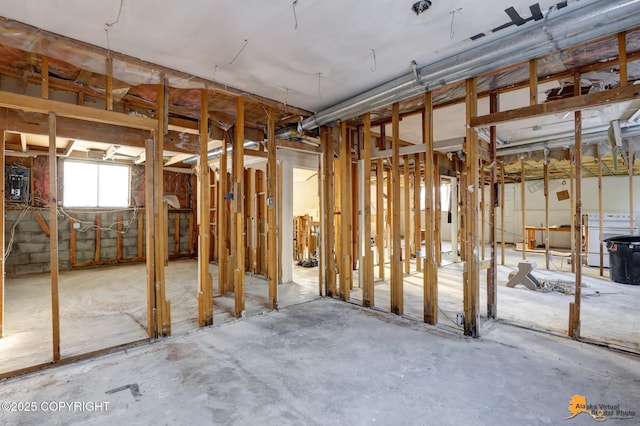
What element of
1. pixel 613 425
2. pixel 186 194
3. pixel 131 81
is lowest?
pixel 613 425

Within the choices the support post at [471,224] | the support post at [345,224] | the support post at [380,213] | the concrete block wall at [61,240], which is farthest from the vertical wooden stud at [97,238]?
the support post at [471,224]

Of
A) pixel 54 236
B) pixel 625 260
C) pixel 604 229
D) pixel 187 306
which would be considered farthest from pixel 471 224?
pixel 604 229

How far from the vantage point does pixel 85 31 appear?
99.9 inches

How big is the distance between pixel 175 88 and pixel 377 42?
2.33 meters

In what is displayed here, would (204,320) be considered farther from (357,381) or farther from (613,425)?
(613,425)

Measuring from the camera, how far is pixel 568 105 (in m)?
2.61

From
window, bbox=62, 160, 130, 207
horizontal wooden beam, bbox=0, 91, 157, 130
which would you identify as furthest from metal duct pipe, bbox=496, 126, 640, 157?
window, bbox=62, 160, 130, 207

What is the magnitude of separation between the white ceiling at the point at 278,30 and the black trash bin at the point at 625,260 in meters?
4.86

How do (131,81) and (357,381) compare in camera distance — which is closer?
(357,381)

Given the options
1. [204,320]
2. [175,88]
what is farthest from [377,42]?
[204,320]

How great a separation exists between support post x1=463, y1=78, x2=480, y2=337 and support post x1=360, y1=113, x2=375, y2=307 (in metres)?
1.27

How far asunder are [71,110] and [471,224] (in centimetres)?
384

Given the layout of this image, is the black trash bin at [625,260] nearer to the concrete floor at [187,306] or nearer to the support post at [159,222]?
the concrete floor at [187,306]

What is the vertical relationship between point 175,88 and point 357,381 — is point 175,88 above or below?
above
